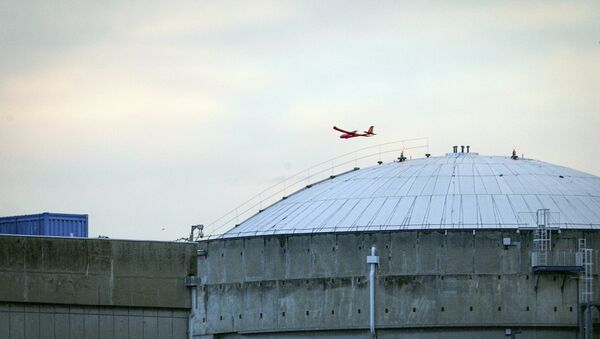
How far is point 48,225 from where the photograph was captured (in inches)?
4117

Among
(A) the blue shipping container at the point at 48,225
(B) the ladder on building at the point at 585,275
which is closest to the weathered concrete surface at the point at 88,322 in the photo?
(A) the blue shipping container at the point at 48,225

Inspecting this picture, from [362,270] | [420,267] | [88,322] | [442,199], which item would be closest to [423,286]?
[420,267]

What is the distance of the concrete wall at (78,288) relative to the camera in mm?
100312

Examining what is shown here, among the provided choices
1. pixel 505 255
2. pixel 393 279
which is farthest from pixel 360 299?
pixel 505 255

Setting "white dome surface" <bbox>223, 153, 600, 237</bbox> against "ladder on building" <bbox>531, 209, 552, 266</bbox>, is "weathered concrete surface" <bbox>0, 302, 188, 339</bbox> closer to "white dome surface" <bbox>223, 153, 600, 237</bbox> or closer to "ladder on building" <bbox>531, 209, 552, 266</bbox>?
"white dome surface" <bbox>223, 153, 600, 237</bbox>

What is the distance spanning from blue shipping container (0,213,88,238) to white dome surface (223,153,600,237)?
9201mm

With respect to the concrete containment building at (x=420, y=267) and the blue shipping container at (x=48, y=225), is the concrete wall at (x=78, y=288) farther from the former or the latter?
the blue shipping container at (x=48, y=225)

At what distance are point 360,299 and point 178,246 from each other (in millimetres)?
12181

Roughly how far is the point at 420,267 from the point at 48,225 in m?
24.0

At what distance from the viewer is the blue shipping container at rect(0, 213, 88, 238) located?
104562 millimetres

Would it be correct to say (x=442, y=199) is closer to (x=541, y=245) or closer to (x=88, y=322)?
(x=541, y=245)

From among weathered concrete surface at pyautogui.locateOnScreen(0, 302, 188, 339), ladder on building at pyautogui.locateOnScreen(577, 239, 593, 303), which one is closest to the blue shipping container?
weathered concrete surface at pyautogui.locateOnScreen(0, 302, 188, 339)

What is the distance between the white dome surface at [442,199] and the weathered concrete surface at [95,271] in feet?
20.6

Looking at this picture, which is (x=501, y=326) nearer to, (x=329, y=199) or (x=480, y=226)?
(x=480, y=226)
